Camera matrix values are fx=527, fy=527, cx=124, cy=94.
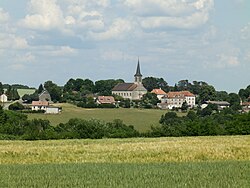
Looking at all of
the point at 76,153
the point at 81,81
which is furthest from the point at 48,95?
the point at 76,153

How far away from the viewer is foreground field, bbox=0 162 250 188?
16.0 meters

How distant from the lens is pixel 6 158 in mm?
27828

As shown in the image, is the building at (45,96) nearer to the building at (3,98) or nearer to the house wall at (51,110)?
the building at (3,98)

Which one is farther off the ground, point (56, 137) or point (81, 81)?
point (81, 81)

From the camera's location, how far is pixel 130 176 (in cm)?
1777

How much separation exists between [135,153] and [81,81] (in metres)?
169

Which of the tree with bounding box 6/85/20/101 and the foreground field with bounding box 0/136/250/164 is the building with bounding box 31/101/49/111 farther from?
the foreground field with bounding box 0/136/250/164

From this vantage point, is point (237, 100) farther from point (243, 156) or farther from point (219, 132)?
point (243, 156)

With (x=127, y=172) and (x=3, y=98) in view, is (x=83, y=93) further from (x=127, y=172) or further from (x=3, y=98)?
(x=127, y=172)

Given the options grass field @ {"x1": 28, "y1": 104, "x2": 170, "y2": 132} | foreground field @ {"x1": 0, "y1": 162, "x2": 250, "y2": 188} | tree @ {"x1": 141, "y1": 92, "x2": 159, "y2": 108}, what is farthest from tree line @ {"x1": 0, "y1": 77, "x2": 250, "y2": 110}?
foreground field @ {"x1": 0, "y1": 162, "x2": 250, "y2": 188}

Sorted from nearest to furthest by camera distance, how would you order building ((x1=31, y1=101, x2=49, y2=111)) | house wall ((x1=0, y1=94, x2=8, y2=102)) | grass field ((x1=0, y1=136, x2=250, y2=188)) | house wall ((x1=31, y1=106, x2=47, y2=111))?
grass field ((x1=0, y1=136, x2=250, y2=188)) → house wall ((x1=31, y1=106, x2=47, y2=111)) → building ((x1=31, y1=101, x2=49, y2=111)) → house wall ((x1=0, y1=94, x2=8, y2=102))

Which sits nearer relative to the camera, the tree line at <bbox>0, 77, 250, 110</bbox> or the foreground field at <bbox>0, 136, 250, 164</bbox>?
the foreground field at <bbox>0, 136, 250, 164</bbox>

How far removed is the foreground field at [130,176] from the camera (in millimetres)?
16047

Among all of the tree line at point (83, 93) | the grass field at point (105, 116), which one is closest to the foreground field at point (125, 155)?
the grass field at point (105, 116)
